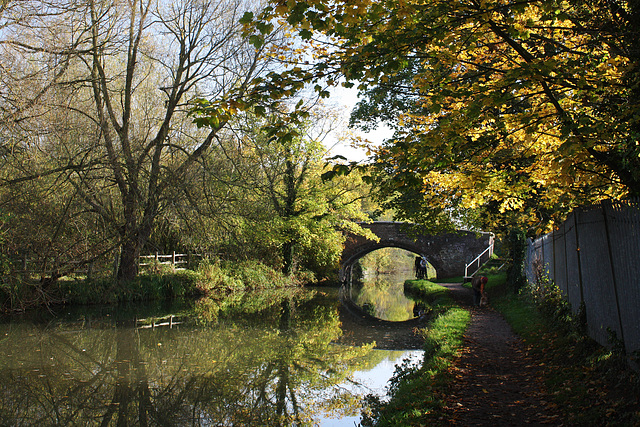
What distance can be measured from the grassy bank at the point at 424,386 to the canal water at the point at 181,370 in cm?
44

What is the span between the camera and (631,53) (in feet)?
13.0

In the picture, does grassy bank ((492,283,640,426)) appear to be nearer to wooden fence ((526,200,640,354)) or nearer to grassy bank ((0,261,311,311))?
wooden fence ((526,200,640,354))

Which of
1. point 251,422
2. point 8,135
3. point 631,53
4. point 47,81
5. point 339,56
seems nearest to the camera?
point 631,53

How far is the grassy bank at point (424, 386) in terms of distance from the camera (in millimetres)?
5199

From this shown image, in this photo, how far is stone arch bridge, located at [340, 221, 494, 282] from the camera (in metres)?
28.9

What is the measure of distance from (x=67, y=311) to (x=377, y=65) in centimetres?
1236

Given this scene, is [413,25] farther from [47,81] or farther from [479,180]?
[47,81]

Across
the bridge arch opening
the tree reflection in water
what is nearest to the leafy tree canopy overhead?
the tree reflection in water

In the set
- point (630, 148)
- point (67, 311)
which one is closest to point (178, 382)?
point (630, 148)

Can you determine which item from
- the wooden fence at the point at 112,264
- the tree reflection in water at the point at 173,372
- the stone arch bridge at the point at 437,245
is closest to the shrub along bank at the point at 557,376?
the tree reflection in water at the point at 173,372

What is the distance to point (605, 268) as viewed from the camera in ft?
19.9

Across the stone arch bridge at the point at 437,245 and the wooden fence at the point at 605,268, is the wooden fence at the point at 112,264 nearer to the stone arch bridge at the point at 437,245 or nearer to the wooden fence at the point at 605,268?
the wooden fence at the point at 605,268

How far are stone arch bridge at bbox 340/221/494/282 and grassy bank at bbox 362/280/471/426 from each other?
18192 millimetres

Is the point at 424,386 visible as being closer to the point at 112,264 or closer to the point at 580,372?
the point at 580,372
